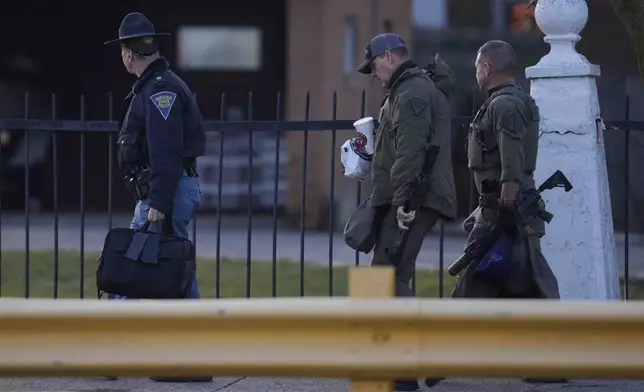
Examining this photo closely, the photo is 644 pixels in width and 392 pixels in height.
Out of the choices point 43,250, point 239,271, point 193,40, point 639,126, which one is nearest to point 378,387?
Answer: point 639,126

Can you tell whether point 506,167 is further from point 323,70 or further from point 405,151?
point 323,70

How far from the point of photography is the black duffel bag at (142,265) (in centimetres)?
586

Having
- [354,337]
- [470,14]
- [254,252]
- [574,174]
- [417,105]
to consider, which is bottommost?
[254,252]

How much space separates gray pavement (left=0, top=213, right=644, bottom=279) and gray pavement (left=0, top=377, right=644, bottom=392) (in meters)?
4.84

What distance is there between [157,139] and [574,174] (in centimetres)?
238

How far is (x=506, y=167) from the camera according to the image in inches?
225

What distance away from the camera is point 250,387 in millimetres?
5988

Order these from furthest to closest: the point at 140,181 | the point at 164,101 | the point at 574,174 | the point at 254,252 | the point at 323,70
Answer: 1. the point at 323,70
2. the point at 254,252
3. the point at 574,174
4. the point at 140,181
5. the point at 164,101

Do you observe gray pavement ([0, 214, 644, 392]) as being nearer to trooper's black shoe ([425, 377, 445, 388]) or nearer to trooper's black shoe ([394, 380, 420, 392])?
trooper's black shoe ([425, 377, 445, 388])

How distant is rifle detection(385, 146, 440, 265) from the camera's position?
5707mm

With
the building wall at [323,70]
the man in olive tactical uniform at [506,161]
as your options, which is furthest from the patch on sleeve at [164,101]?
the building wall at [323,70]

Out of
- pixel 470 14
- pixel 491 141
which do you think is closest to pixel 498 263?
pixel 491 141

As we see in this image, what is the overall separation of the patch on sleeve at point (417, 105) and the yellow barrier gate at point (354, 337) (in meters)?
2.17

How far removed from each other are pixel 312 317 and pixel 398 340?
0.29 m
